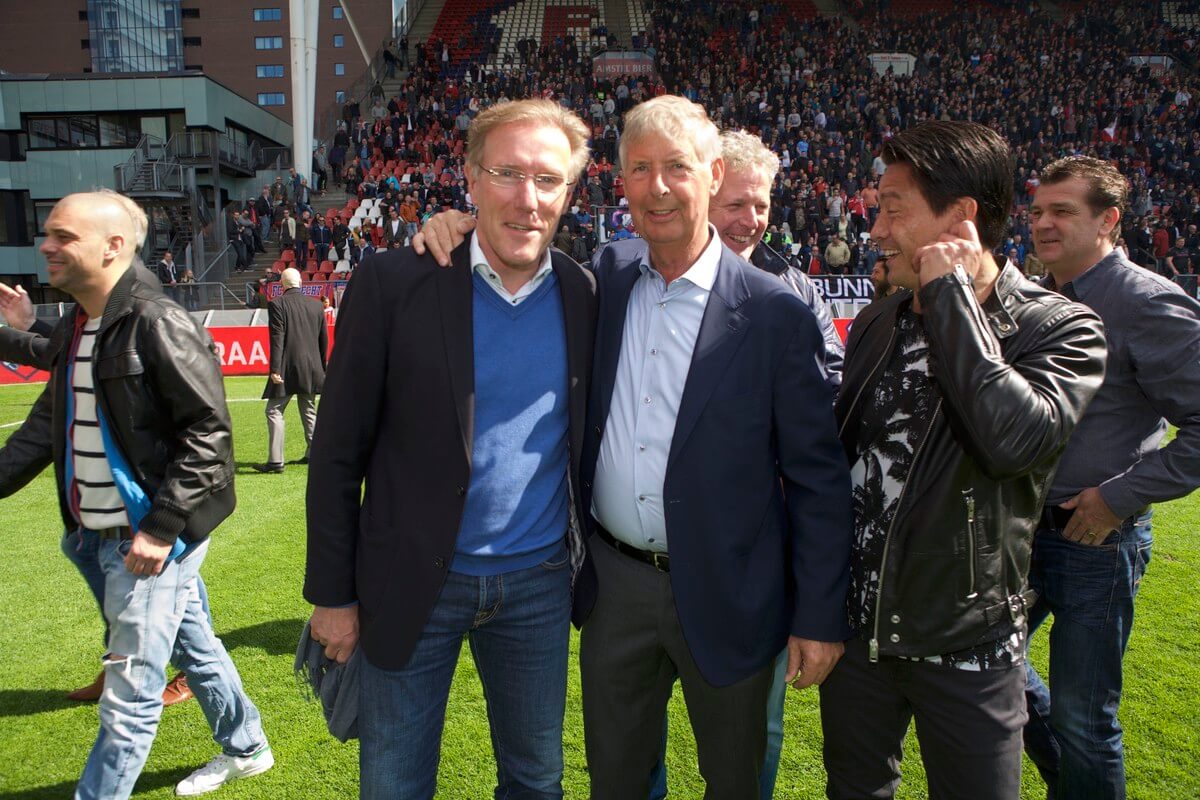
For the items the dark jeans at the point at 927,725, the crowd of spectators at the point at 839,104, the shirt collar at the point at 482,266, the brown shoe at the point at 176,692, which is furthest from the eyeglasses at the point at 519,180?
the crowd of spectators at the point at 839,104

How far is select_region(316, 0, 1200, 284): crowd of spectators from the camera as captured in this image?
2078 cm

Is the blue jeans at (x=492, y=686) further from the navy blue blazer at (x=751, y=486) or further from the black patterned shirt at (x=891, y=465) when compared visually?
the black patterned shirt at (x=891, y=465)

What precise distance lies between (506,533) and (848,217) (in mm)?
20112

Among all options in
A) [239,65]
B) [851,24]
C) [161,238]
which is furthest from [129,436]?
[239,65]

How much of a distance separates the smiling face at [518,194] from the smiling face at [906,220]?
0.86 metres

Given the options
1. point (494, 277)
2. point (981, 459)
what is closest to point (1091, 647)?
point (981, 459)

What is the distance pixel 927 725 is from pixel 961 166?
4.59ft

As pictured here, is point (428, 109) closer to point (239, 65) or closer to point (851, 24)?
point (851, 24)

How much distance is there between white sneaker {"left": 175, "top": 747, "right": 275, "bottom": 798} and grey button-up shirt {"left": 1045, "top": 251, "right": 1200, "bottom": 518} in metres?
3.08

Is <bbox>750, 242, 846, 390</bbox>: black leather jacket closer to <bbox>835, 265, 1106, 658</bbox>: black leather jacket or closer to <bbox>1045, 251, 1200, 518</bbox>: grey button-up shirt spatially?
<bbox>835, 265, 1106, 658</bbox>: black leather jacket

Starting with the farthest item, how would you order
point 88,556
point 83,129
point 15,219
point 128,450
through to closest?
point 83,129 → point 15,219 → point 88,556 → point 128,450

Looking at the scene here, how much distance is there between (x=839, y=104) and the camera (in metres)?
27.7

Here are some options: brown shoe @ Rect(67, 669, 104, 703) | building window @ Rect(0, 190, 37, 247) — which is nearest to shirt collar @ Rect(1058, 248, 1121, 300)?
brown shoe @ Rect(67, 669, 104, 703)

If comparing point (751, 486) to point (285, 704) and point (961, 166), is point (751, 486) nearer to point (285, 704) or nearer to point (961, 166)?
point (961, 166)
